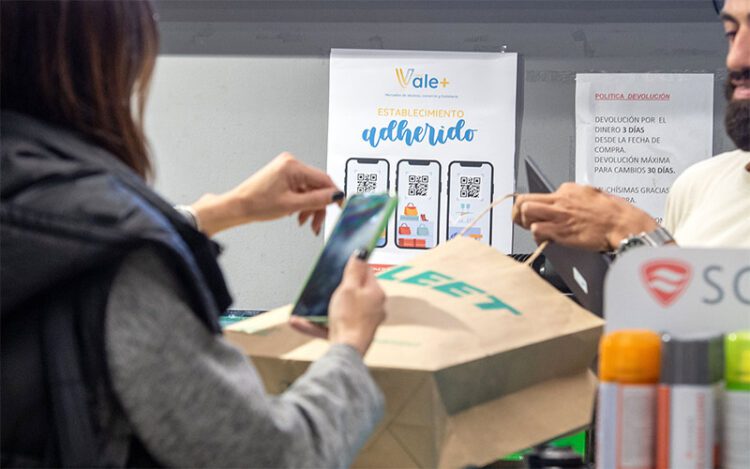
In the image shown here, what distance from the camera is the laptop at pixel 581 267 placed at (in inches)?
49.4

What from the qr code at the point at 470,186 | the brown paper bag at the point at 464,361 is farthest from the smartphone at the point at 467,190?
the brown paper bag at the point at 464,361

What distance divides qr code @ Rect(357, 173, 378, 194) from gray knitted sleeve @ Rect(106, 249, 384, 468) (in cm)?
185

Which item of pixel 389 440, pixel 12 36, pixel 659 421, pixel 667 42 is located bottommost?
pixel 389 440

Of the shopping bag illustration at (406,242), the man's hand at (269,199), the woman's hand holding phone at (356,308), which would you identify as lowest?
the shopping bag illustration at (406,242)

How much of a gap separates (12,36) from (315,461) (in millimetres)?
467

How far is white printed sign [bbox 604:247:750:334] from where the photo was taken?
0.75 meters

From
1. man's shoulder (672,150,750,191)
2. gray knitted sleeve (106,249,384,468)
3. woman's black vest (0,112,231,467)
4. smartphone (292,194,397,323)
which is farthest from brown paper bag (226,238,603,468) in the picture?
man's shoulder (672,150,750,191)

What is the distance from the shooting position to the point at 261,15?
2656 millimetres

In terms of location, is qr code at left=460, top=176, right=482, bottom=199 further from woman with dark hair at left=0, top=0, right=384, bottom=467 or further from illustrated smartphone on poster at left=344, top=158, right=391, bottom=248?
woman with dark hair at left=0, top=0, right=384, bottom=467

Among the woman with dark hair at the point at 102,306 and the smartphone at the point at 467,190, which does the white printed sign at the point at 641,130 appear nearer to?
the smartphone at the point at 467,190

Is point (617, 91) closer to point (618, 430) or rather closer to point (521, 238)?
point (521, 238)

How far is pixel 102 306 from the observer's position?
2.39 feet

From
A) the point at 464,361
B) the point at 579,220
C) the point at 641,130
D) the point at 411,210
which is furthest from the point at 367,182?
the point at 464,361

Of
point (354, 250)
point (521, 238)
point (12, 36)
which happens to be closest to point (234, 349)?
point (354, 250)
